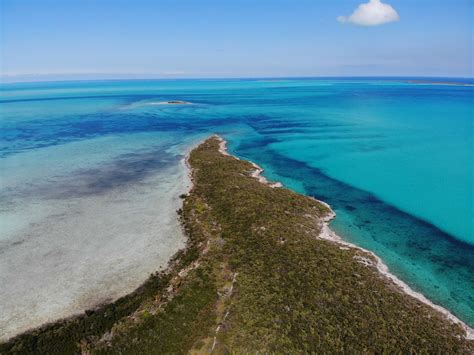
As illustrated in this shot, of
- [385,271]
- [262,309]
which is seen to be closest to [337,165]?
[385,271]

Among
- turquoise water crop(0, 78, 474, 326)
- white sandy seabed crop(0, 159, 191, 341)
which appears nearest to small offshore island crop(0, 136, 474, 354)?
white sandy seabed crop(0, 159, 191, 341)

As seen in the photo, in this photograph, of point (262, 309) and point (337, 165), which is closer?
point (262, 309)

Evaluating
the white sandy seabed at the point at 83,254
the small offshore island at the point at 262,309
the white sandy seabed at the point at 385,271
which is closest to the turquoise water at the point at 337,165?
the white sandy seabed at the point at 385,271

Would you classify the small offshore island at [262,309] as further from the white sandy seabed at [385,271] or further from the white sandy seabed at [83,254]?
the white sandy seabed at [83,254]

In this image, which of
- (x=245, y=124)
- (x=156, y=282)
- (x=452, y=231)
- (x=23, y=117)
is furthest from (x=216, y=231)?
(x=23, y=117)

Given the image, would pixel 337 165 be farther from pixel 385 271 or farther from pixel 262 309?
pixel 262 309

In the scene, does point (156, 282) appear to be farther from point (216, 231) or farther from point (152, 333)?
point (216, 231)

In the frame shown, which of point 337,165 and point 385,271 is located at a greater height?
point 337,165
